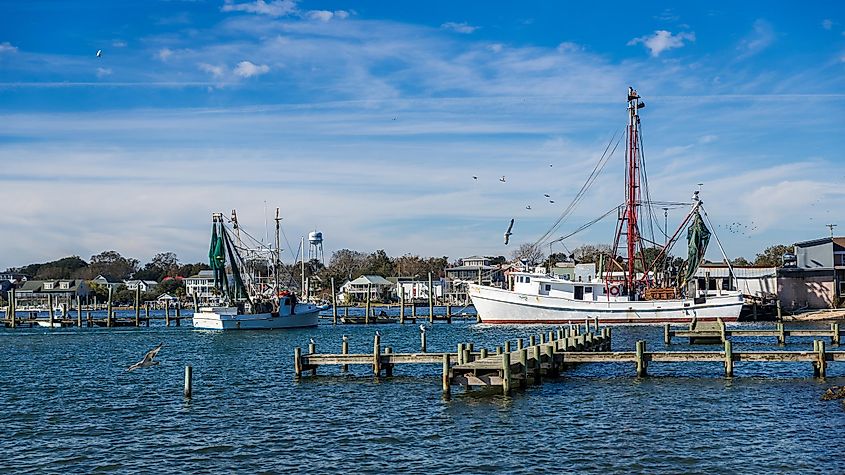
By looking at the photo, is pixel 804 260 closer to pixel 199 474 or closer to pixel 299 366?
pixel 299 366

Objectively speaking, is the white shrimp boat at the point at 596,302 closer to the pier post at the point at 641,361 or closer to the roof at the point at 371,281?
the pier post at the point at 641,361

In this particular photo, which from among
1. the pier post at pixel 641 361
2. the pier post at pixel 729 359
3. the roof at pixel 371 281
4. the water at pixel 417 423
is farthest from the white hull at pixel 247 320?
the roof at pixel 371 281

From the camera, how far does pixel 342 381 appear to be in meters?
35.6

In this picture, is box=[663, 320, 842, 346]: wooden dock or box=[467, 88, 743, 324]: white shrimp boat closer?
box=[663, 320, 842, 346]: wooden dock

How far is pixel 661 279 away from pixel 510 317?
21.7 m

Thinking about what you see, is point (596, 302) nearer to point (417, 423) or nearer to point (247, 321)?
point (247, 321)

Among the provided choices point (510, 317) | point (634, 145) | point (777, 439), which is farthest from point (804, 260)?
point (777, 439)

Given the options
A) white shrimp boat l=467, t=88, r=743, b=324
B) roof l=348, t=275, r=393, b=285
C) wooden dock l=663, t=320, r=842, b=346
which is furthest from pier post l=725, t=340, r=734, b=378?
roof l=348, t=275, r=393, b=285

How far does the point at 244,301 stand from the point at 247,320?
6.36 m

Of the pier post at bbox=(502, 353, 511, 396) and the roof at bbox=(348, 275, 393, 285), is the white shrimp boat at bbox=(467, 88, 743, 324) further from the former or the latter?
the roof at bbox=(348, 275, 393, 285)

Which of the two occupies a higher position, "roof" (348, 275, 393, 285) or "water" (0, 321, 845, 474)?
"roof" (348, 275, 393, 285)

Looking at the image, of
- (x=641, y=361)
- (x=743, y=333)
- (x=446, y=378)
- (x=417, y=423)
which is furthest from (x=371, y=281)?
(x=417, y=423)

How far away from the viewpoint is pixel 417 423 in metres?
26.3

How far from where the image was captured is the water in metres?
21.6
